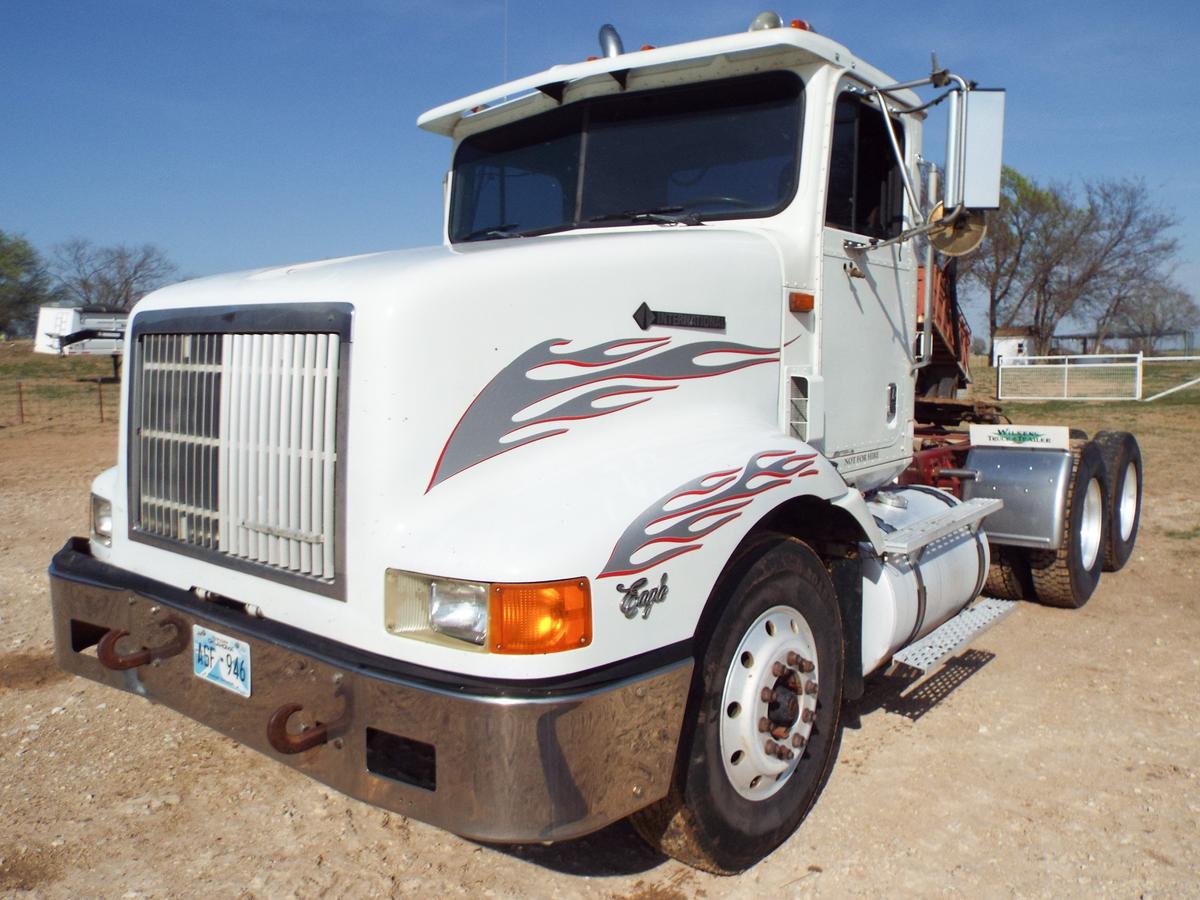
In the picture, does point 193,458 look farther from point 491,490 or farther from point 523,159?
point 523,159

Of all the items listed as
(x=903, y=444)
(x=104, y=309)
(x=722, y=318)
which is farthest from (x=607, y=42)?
(x=104, y=309)

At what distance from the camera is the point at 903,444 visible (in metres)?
4.81

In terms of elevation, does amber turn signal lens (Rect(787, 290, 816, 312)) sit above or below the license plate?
above

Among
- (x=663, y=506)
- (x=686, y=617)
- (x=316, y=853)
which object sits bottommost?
(x=316, y=853)

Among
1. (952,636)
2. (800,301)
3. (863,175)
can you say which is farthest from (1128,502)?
(800,301)

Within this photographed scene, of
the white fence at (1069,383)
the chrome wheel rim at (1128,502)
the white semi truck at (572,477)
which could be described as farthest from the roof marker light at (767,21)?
the white fence at (1069,383)

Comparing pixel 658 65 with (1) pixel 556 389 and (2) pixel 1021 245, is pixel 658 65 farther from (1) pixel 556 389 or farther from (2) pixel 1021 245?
(2) pixel 1021 245

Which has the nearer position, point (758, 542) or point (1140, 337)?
point (758, 542)

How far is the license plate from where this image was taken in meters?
2.79

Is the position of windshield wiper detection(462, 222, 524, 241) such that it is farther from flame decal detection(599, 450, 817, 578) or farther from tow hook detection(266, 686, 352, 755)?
tow hook detection(266, 686, 352, 755)

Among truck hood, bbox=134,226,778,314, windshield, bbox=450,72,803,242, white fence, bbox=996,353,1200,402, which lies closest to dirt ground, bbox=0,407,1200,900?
truck hood, bbox=134,226,778,314

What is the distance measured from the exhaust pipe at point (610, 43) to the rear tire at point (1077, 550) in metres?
3.67

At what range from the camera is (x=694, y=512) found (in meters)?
2.69

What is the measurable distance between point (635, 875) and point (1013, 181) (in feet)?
121
